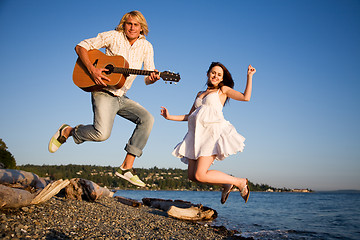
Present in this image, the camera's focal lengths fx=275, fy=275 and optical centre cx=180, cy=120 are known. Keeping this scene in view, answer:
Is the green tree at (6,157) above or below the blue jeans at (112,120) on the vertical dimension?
below

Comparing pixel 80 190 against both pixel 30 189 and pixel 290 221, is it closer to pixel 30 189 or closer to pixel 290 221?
pixel 30 189

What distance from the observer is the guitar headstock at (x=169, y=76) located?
5043 mm

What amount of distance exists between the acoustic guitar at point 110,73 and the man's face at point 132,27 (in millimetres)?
509

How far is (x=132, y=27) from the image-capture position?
523cm

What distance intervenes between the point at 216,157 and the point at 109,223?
3679 mm

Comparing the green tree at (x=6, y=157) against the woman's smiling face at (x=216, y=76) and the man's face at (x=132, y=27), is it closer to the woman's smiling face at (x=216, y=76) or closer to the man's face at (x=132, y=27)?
the man's face at (x=132, y=27)

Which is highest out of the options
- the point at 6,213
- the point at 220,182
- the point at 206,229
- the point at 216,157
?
the point at 216,157

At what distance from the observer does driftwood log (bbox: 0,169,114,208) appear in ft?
16.9

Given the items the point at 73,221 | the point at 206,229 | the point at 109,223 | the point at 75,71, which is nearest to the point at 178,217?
A: the point at 206,229

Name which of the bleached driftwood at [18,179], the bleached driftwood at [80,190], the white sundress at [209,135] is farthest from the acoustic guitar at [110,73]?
the bleached driftwood at [80,190]

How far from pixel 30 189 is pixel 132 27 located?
515cm

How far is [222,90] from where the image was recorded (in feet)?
16.4

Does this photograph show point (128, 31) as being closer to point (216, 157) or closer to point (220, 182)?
point (216, 157)

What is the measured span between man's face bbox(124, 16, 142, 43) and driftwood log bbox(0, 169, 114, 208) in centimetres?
355
